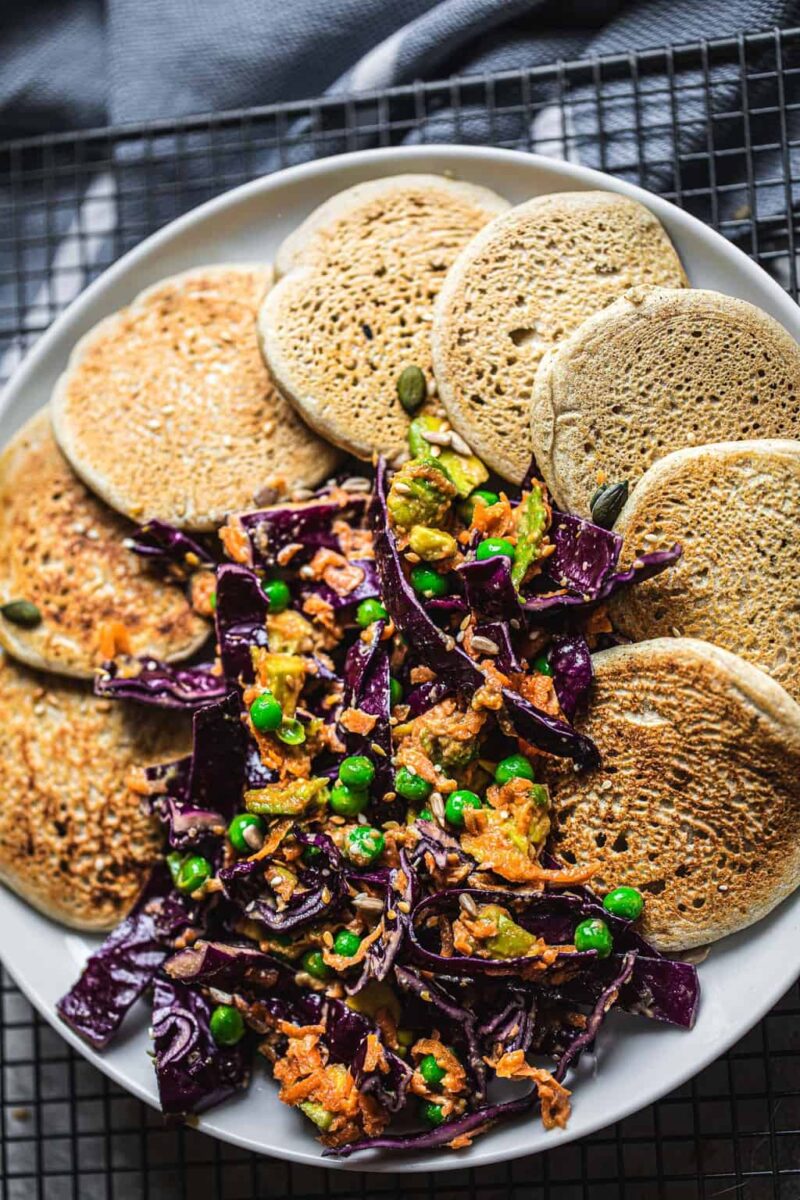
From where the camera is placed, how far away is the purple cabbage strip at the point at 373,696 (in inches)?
120

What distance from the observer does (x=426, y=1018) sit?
3.11 m

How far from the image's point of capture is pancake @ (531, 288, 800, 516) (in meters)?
3.07

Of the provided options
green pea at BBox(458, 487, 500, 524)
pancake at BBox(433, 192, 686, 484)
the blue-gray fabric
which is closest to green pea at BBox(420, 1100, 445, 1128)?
green pea at BBox(458, 487, 500, 524)

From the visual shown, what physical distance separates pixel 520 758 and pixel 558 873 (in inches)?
11.9

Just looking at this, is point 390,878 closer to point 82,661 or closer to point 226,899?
point 226,899

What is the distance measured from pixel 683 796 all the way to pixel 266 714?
3.60ft

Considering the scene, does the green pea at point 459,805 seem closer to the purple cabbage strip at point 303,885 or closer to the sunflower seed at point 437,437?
the purple cabbage strip at point 303,885

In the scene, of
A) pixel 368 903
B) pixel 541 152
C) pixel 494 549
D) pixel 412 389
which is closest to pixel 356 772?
pixel 368 903

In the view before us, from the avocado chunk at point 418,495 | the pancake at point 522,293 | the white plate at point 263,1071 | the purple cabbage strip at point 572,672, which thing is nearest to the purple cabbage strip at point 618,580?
the purple cabbage strip at point 572,672

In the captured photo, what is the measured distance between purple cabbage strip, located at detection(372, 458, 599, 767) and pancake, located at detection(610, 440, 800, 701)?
1.30ft

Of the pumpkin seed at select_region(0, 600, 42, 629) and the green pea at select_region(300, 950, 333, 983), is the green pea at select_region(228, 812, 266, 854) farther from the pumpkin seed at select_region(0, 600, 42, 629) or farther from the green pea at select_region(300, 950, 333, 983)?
the pumpkin seed at select_region(0, 600, 42, 629)

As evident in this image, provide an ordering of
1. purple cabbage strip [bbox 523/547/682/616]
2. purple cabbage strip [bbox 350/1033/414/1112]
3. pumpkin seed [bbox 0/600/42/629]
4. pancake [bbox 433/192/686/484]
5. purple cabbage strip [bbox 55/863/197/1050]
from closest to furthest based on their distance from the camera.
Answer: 1. purple cabbage strip [bbox 523/547/682/616]
2. purple cabbage strip [bbox 350/1033/414/1112]
3. pancake [bbox 433/192/686/484]
4. purple cabbage strip [bbox 55/863/197/1050]
5. pumpkin seed [bbox 0/600/42/629]

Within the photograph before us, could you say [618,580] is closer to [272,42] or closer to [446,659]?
[446,659]

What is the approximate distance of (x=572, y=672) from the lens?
9.93 ft
